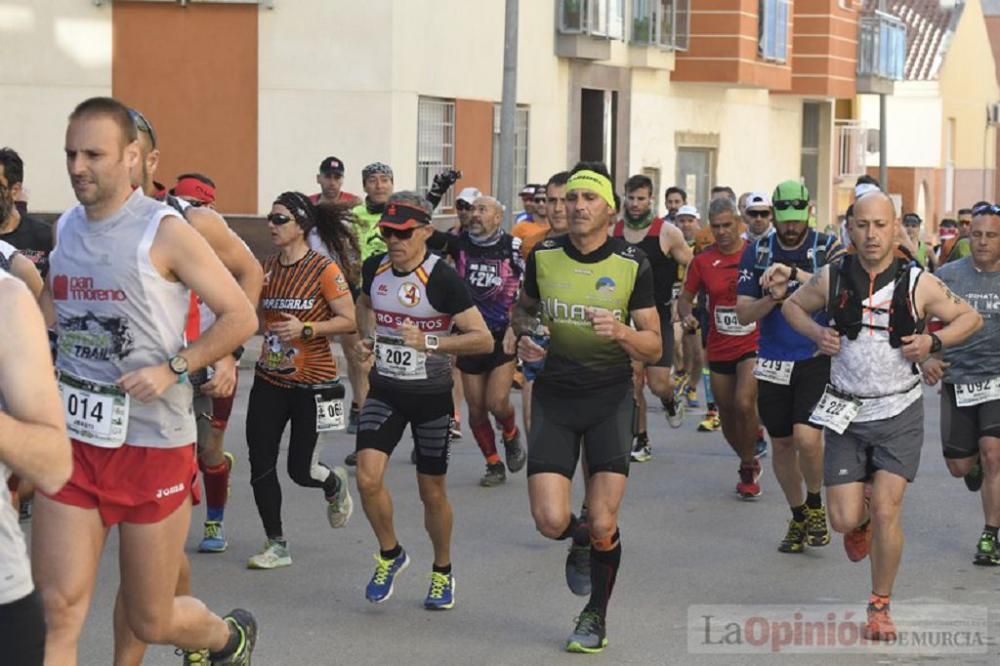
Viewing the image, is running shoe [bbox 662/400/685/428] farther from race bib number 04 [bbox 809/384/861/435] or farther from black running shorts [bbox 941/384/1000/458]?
race bib number 04 [bbox 809/384/861/435]

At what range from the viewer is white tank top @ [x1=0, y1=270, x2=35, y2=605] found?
421 cm

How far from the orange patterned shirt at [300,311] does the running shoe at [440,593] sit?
128 centimetres

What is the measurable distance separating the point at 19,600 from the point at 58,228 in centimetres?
220

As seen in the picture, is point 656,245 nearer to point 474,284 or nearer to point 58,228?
point 474,284

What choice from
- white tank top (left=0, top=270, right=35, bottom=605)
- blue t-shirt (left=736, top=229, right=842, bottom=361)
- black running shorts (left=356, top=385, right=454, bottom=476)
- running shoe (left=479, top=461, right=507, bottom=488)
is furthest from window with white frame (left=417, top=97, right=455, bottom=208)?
white tank top (left=0, top=270, right=35, bottom=605)

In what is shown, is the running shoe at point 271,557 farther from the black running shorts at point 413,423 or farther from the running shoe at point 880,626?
the running shoe at point 880,626

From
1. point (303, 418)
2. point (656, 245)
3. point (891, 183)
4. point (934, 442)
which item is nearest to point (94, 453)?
point (303, 418)

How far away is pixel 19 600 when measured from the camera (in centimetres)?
425

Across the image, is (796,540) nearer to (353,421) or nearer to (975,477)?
→ (975,477)

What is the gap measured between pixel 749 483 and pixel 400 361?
12.9ft

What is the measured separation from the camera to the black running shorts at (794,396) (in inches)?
397

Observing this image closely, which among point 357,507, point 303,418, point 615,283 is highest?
point 615,283

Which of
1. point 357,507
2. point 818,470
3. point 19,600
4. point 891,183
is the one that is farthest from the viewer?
point 891,183

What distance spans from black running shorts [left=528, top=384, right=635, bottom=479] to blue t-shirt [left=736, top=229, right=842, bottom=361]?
2.35 m
